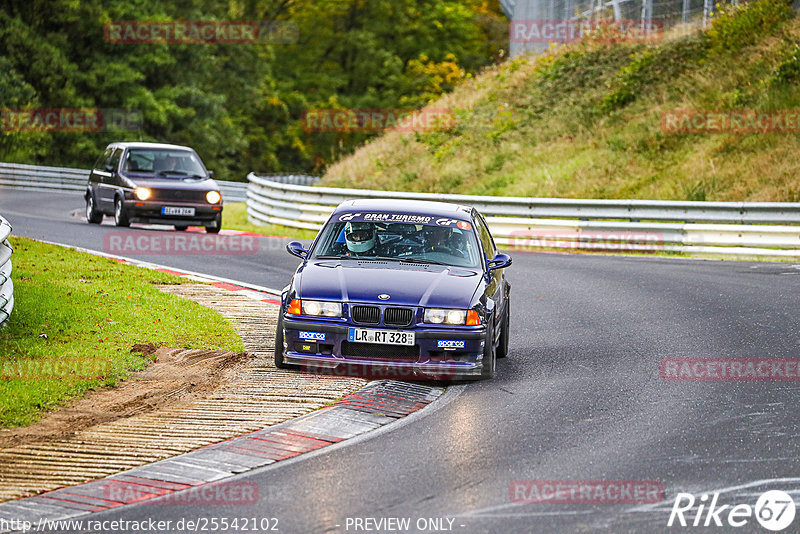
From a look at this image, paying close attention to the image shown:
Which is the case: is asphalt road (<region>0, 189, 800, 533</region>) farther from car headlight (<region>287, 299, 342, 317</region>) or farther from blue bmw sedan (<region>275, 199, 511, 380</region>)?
car headlight (<region>287, 299, 342, 317</region>)

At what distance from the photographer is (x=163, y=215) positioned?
2253cm

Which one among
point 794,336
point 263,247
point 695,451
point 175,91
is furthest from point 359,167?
point 695,451

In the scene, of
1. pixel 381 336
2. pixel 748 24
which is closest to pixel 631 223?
pixel 381 336

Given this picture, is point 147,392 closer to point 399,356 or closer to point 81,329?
point 399,356

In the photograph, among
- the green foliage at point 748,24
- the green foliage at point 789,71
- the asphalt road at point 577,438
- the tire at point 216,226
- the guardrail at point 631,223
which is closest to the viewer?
the asphalt road at point 577,438

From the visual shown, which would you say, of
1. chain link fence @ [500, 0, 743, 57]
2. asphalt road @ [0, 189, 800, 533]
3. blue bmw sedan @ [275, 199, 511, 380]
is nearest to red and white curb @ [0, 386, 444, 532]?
asphalt road @ [0, 189, 800, 533]

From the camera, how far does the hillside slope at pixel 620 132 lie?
27.3 metres

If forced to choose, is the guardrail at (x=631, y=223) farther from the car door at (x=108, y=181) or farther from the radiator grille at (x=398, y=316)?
the radiator grille at (x=398, y=316)

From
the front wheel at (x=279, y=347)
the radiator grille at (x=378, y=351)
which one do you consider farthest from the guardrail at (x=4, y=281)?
the radiator grille at (x=378, y=351)

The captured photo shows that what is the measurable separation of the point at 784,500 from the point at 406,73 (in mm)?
64889

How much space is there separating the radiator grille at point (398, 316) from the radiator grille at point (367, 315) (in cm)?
6

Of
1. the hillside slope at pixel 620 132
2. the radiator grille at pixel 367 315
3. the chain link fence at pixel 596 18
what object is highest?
the chain link fence at pixel 596 18

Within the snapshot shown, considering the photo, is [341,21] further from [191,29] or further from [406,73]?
[191,29]

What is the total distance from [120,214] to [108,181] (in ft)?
3.90
